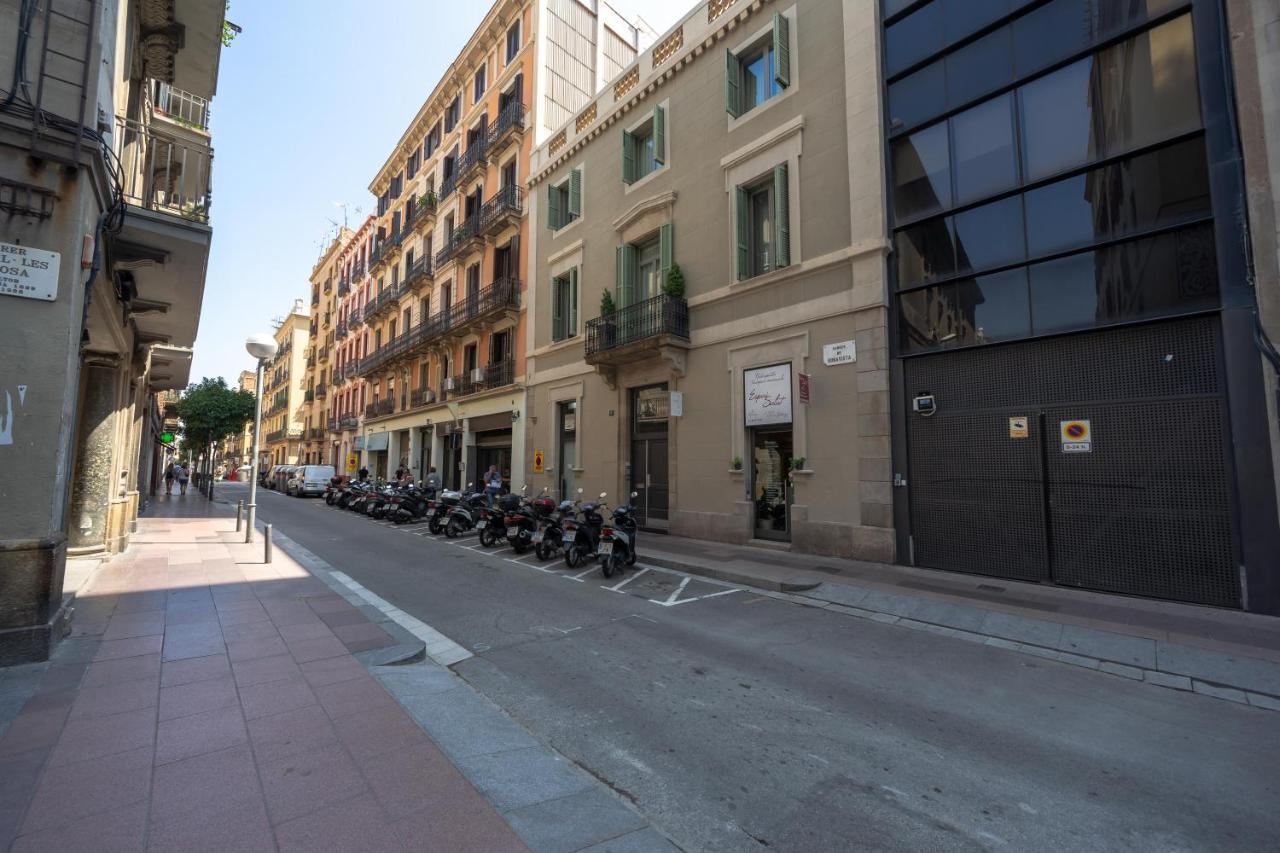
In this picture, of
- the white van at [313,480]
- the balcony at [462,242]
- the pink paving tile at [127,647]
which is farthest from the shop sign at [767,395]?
the white van at [313,480]

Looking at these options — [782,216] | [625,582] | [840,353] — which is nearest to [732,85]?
[782,216]

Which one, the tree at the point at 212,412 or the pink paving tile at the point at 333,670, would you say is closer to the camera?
the pink paving tile at the point at 333,670

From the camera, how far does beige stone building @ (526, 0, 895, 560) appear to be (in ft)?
33.3

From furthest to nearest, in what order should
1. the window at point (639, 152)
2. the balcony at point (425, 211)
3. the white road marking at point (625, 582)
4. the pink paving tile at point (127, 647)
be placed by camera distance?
the balcony at point (425, 211) < the window at point (639, 152) < the white road marking at point (625, 582) < the pink paving tile at point (127, 647)

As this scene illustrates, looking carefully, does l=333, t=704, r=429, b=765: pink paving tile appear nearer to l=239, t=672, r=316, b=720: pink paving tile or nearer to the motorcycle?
l=239, t=672, r=316, b=720: pink paving tile

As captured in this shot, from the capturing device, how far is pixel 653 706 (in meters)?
4.17

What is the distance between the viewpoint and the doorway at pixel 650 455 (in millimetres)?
13877

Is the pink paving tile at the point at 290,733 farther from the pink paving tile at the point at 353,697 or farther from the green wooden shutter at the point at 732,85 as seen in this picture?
the green wooden shutter at the point at 732,85

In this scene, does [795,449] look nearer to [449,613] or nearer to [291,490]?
[449,613]

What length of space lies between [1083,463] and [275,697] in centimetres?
942

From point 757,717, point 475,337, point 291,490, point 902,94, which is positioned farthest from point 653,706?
point 291,490

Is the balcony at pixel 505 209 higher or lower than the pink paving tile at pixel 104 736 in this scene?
higher

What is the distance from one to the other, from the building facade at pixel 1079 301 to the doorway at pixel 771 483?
225 centimetres

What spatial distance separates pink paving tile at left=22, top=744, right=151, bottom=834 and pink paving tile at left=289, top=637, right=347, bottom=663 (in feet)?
5.15
